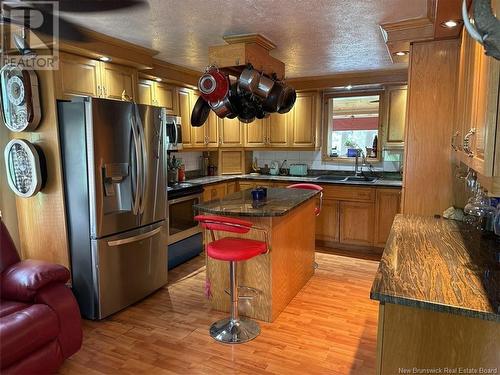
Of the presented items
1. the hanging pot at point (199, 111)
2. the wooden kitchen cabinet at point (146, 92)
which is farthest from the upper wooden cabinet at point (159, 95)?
the hanging pot at point (199, 111)

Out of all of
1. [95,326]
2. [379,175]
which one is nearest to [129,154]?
[95,326]

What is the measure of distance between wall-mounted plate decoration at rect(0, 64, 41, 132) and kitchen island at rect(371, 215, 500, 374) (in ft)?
8.62

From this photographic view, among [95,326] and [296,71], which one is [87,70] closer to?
[95,326]

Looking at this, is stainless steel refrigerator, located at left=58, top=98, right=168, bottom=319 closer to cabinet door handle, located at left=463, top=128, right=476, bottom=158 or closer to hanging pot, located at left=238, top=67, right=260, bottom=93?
hanging pot, located at left=238, top=67, right=260, bottom=93

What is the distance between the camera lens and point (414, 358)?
1.39 metres

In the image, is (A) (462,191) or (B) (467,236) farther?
(A) (462,191)

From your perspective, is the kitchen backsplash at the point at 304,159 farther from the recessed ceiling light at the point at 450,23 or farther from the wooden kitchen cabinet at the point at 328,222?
the recessed ceiling light at the point at 450,23

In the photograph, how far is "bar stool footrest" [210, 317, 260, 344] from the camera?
2539 mm

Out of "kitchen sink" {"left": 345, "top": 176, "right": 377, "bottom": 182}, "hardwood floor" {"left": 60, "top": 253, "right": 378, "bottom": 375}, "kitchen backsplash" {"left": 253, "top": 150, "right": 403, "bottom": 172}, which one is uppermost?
"kitchen backsplash" {"left": 253, "top": 150, "right": 403, "bottom": 172}

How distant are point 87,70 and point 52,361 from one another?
2.27 meters

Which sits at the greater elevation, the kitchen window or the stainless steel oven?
the kitchen window

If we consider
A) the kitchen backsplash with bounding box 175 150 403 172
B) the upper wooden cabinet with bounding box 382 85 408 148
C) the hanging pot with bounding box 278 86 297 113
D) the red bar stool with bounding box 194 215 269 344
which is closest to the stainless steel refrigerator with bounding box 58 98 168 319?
the red bar stool with bounding box 194 215 269 344

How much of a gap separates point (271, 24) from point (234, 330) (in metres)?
2.29

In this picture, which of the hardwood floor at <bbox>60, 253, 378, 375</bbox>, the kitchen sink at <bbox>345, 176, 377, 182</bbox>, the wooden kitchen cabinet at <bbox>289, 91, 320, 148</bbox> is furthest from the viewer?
the wooden kitchen cabinet at <bbox>289, 91, 320, 148</bbox>
